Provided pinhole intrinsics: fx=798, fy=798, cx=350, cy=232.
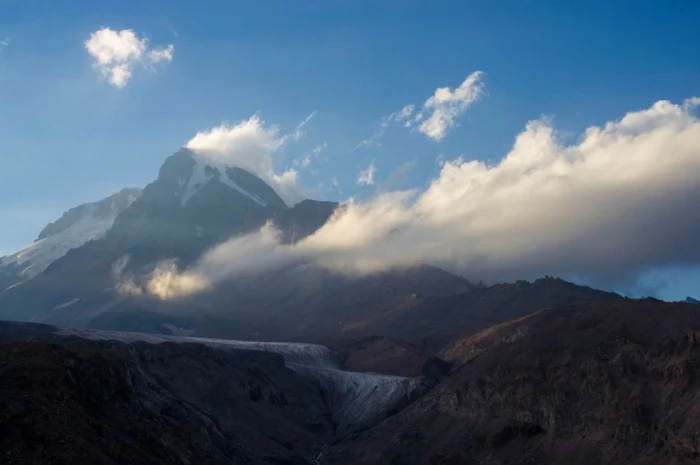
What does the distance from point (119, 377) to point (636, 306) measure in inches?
5176

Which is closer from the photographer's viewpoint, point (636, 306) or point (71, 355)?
point (71, 355)

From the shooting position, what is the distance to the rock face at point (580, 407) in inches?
5635

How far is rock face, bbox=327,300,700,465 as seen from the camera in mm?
143125

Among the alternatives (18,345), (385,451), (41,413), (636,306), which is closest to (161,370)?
(385,451)

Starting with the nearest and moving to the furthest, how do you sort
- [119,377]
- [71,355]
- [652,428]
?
[71,355]
[119,377]
[652,428]

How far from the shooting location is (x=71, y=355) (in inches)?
4348

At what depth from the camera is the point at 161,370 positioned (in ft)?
633

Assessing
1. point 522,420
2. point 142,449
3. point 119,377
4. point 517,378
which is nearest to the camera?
point 142,449

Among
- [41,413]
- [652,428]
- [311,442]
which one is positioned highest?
[41,413]

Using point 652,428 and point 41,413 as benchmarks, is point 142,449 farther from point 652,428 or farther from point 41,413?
point 652,428

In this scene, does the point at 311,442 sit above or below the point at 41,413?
below

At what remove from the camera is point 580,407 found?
161 metres

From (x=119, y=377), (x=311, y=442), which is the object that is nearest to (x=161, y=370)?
(x=311, y=442)

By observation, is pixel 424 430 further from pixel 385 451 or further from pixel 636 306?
pixel 636 306
